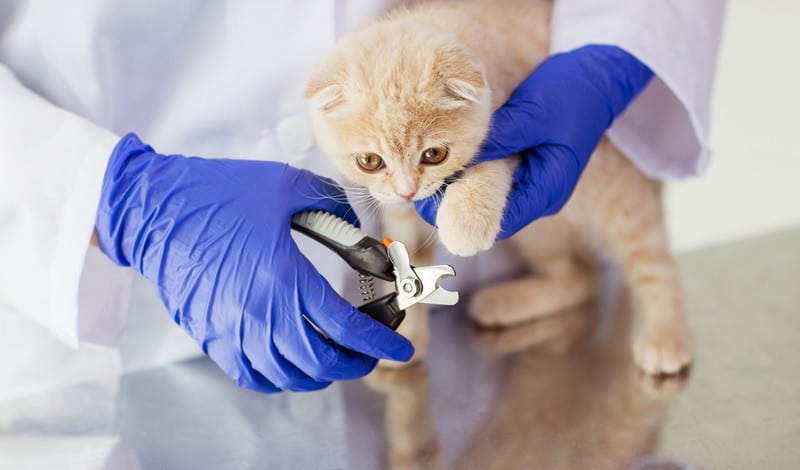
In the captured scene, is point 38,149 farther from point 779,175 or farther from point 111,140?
point 779,175

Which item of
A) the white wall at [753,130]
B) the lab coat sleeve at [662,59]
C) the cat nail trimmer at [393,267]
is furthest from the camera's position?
the white wall at [753,130]

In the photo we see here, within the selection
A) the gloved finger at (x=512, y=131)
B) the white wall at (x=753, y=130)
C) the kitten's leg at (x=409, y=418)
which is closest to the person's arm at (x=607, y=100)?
the gloved finger at (x=512, y=131)

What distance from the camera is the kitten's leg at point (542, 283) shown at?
172 centimetres

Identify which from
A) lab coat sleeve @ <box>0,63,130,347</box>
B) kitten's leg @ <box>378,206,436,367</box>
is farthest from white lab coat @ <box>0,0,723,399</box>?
kitten's leg @ <box>378,206,436,367</box>

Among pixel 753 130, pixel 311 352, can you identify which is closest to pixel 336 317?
pixel 311 352

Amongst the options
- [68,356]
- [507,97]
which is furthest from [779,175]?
[68,356]

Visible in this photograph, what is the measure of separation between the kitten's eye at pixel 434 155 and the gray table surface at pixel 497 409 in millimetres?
422

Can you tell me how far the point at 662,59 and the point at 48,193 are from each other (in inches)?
41.0

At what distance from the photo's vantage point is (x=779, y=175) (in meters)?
2.63

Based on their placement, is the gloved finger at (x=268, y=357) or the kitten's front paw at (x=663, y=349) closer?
the gloved finger at (x=268, y=357)

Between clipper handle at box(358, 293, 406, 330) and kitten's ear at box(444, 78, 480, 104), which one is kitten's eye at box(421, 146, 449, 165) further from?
clipper handle at box(358, 293, 406, 330)

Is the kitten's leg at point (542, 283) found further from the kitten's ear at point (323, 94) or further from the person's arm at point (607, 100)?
the kitten's ear at point (323, 94)

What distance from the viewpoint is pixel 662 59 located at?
4.73ft

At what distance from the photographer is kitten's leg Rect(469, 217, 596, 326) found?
5.65ft
